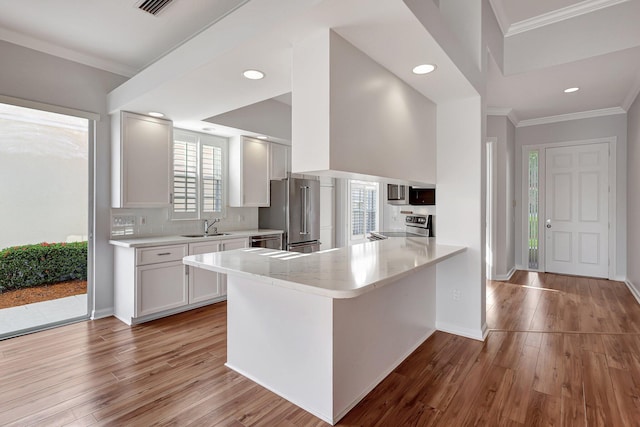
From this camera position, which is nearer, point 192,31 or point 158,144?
point 192,31

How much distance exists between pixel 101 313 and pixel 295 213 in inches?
106

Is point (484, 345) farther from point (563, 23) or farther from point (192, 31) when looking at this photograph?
point (192, 31)

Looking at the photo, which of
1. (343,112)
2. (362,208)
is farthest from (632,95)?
(343,112)

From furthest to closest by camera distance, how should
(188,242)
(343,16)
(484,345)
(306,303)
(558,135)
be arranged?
1. (558,135)
2. (188,242)
3. (484,345)
4. (306,303)
5. (343,16)

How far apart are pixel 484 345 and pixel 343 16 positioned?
278 centimetres

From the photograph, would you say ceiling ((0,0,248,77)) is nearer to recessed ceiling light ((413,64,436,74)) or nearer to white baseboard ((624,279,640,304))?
recessed ceiling light ((413,64,436,74))

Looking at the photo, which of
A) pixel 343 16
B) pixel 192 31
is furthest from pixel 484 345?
pixel 192 31

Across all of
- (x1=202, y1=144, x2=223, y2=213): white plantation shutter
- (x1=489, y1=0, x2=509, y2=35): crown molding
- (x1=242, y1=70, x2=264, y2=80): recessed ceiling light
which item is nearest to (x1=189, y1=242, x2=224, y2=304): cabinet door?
(x1=202, y1=144, x2=223, y2=213): white plantation shutter

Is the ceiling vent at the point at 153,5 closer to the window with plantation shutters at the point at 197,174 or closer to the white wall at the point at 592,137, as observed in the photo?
the window with plantation shutters at the point at 197,174

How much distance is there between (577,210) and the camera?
211 inches

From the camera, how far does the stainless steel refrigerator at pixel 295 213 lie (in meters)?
4.87

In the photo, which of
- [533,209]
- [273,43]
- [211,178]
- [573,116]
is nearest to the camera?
[273,43]

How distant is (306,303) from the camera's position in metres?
1.94

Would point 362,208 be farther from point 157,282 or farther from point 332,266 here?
point 332,266
